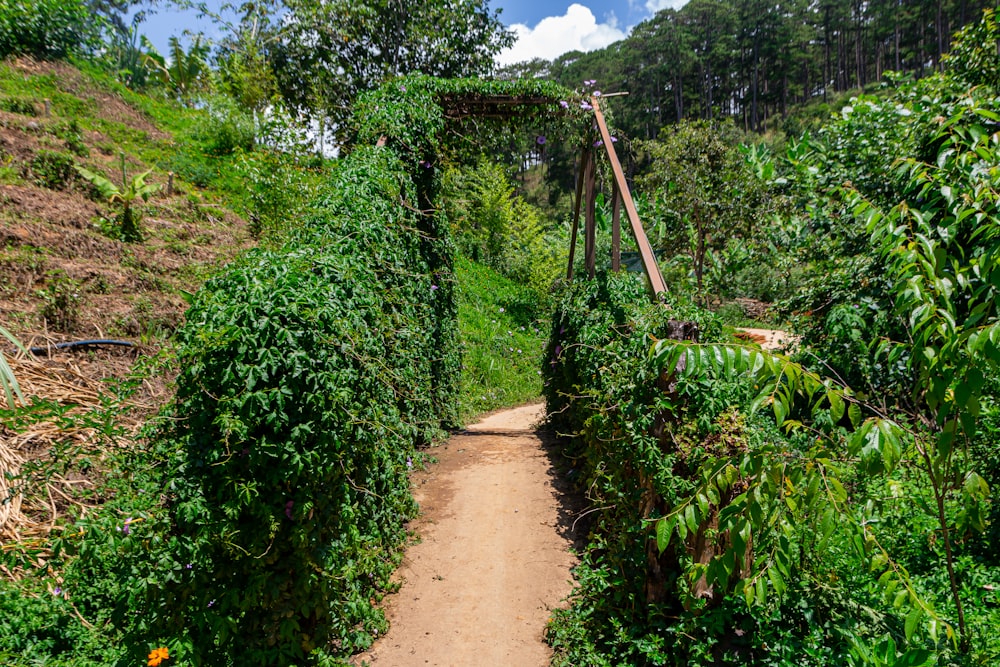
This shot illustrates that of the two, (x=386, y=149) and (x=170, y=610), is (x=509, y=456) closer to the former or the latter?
(x=386, y=149)

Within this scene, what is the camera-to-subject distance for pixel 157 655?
2650 millimetres

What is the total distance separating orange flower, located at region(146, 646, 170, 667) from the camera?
262 centimetres

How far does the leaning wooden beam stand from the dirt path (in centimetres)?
224

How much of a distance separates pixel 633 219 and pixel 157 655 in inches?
171

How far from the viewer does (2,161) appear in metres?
7.90

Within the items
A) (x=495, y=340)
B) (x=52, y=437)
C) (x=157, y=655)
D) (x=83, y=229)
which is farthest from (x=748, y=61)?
(x=157, y=655)

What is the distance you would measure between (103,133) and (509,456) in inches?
403

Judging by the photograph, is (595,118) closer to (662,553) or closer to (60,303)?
(662,553)

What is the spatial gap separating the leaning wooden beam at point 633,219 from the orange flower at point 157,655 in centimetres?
344

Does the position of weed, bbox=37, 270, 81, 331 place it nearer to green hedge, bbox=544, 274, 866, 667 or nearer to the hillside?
the hillside

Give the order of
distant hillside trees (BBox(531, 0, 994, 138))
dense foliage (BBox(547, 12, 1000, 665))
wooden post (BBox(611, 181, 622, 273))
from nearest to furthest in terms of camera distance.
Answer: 1. dense foliage (BBox(547, 12, 1000, 665))
2. wooden post (BBox(611, 181, 622, 273))
3. distant hillside trees (BBox(531, 0, 994, 138))

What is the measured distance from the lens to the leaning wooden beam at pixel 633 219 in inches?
169

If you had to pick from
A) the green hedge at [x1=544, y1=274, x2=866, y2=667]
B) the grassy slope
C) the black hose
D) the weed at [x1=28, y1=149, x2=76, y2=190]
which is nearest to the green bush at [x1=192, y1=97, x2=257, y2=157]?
the weed at [x1=28, y1=149, x2=76, y2=190]

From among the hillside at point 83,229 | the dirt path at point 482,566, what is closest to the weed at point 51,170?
the hillside at point 83,229
